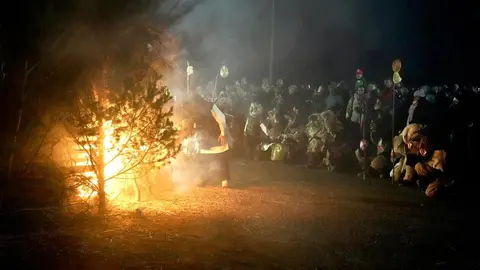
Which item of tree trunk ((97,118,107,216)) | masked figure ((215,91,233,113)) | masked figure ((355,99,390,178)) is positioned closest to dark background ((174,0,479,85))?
masked figure ((215,91,233,113))

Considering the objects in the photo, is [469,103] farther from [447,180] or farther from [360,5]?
[360,5]

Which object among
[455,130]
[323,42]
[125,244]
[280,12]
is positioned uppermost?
[280,12]

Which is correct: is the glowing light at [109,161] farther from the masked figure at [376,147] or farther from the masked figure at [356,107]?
the masked figure at [356,107]

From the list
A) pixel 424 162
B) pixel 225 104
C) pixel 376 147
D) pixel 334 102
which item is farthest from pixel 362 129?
pixel 225 104

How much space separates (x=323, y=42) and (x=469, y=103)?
11.1 m

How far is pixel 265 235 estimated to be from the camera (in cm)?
718

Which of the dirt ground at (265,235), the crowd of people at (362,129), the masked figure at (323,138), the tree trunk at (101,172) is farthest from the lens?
the masked figure at (323,138)

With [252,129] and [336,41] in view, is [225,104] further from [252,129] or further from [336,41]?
[336,41]

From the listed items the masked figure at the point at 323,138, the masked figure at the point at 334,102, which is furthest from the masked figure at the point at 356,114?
the masked figure at the point at 323,138

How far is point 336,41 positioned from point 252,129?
32.2 feet

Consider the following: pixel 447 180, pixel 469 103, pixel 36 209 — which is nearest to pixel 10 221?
pixel 36 209

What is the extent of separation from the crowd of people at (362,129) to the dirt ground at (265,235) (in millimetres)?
1281

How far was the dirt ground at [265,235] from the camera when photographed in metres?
5.98

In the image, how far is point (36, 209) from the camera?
7.84 metres
